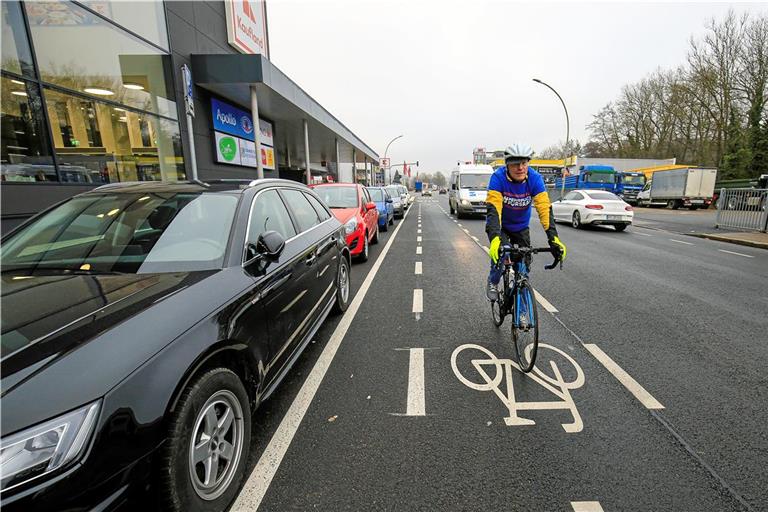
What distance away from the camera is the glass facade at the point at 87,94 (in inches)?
240

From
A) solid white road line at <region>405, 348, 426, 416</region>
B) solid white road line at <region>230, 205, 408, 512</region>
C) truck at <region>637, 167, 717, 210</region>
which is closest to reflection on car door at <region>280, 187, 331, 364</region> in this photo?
solid white road line at <region>230, 205, 408, 512</region>

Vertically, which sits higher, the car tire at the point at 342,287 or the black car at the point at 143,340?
the black car at the point at 143,340

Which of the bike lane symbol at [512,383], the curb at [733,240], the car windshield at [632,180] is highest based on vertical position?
the car windshield at [632,180]

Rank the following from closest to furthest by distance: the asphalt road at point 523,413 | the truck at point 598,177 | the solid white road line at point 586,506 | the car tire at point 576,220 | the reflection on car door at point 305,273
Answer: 1. the solid white road line at point 586,506
2. the asphalt road at point 523,413
3. the reflection on car door at point 305,273
4. the car tire at point 576,220
5. the truck at point 598,177

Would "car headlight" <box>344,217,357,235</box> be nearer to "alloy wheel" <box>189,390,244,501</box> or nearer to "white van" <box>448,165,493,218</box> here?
"alloy wheel" <box>189,390,244,501</box>

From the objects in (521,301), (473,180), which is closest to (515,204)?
(521,301)

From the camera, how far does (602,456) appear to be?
2.30m

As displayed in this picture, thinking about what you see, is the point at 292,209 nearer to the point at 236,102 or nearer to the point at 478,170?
the point at 236,102

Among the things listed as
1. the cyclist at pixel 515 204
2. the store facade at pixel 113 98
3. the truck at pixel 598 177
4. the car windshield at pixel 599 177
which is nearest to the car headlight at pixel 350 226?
the cyclist at pixel 515 204

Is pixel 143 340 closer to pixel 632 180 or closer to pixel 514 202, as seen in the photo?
pixel 514 202

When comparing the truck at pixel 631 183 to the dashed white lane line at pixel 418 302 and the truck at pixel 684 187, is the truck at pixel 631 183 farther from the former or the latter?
the dashed white lane line at pixel 418 302

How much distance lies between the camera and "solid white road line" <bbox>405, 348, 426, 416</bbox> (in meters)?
2.79

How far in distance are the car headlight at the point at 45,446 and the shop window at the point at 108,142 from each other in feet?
25.7

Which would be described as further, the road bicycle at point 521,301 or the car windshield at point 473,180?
the car windshield at point 473,180
